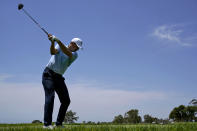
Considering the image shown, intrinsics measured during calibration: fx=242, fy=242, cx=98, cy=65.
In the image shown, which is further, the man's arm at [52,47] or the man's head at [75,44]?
A: the man's head at [75,44]

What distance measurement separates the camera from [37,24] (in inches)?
324

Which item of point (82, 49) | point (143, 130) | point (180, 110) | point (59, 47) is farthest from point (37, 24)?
point (180, 110)

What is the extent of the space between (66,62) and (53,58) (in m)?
0.43

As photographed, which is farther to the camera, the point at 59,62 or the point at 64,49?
the point at 59,62

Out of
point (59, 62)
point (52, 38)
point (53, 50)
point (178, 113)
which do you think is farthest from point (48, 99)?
point (178, 113)

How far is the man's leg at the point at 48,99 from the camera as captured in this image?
7.35 meters

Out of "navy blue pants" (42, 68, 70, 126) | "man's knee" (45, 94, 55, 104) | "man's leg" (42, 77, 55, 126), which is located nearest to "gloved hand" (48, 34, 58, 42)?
"navy blue pants" (42, 68, 70, 126)

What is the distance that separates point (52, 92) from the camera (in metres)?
7.52

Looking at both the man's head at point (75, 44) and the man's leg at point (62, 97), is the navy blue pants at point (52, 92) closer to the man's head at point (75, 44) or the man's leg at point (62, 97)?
the man's leg at point (62, 97)

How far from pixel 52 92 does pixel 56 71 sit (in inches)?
26.2

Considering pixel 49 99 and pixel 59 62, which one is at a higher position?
pixel 59 62

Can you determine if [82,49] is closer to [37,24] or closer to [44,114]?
[37,24]

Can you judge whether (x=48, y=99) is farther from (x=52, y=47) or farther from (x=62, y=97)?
(x=52, y=47)

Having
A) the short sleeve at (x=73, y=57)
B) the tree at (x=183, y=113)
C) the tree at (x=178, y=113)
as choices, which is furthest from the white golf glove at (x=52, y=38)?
the tree at (x=178, y=113)
